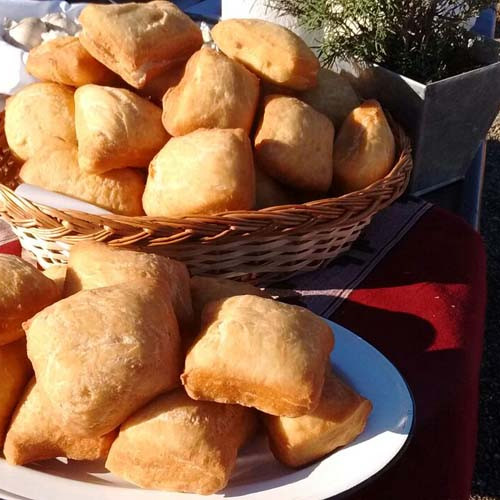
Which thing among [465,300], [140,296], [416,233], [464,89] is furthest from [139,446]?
[464,89]

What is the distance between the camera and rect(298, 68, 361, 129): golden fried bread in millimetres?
1155

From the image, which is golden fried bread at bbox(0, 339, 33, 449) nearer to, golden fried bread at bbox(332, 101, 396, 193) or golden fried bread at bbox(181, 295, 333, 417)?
golden fried bread at bbox(181, 295, 333, 417)

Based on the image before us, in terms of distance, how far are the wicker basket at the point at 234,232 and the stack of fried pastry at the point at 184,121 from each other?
0.04m

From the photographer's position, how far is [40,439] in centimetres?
62

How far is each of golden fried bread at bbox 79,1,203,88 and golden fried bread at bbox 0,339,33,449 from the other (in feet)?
1.78

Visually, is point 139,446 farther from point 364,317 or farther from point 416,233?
point 416,233

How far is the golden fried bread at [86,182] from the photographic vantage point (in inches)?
39.1

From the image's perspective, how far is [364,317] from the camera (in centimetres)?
94

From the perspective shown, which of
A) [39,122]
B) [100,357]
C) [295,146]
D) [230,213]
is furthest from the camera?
[39,122]

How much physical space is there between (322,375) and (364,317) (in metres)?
0.32

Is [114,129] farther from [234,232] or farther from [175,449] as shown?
[175,449]

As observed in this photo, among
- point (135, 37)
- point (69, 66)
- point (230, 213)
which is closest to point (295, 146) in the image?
point (230, 213)

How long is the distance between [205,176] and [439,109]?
1.80 feet

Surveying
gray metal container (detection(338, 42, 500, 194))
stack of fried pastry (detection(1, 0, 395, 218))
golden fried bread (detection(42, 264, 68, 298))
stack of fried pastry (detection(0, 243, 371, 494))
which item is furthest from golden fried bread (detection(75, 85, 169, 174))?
gray metal container (detection(338, 42, 500, 194))
